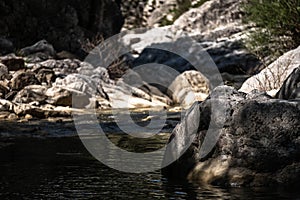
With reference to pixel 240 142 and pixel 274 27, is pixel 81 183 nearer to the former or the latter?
pixel 240 142

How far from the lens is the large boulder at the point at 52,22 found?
42.2 m

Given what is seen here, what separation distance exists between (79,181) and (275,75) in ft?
35.1

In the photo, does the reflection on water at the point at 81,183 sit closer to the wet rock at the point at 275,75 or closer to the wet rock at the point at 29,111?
the wet rock at the point at 29,111

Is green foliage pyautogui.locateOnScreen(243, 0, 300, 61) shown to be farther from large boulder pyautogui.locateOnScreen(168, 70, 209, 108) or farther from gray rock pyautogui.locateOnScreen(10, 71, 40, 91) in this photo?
gray rock pyautogui.locateOnScreen(10, 71, 40, 91)

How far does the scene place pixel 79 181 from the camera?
930cm

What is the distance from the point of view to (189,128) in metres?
9.62

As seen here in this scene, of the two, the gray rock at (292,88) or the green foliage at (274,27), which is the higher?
the green foliage at (274,27)

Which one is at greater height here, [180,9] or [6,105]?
[180,9]

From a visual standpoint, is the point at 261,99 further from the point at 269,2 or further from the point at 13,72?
the point at 13,72

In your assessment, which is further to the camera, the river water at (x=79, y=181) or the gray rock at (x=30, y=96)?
the gray rock at (x=30, y=96)

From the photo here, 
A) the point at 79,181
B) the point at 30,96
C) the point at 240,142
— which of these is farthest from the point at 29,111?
the point at 240,142

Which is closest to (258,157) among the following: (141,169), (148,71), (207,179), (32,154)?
(207,179)

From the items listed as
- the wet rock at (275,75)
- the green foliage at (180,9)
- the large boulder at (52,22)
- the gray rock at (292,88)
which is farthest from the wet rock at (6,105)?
the green foliage at (180,9)

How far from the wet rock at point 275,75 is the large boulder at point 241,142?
8337mm
